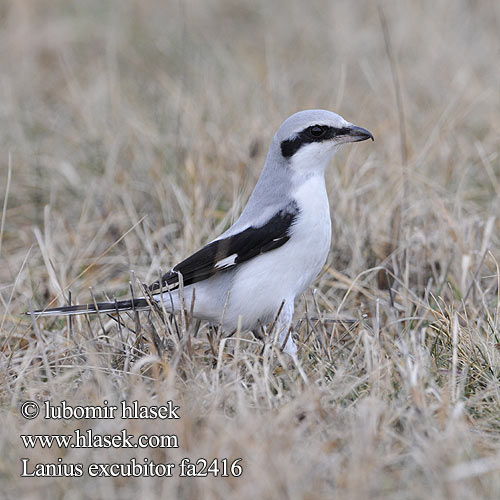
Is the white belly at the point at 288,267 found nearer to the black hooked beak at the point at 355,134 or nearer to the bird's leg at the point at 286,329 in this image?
the bird's leg at the point at 286,329

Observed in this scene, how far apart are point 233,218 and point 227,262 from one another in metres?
0.99

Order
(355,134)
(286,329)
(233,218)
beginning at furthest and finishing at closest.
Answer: (233,218) → (355,134) → (286,329)

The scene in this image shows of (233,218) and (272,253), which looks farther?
(233,218)

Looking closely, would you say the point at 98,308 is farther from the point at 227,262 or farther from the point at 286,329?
the point at 286,329

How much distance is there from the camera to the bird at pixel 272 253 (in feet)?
11.3

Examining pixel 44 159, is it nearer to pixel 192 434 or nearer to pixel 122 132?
pixel 122 132

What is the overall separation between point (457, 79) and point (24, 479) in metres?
4.92

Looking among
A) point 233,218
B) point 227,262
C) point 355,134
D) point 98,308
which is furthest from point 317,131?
point 98,308

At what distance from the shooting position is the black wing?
3455 millimetres

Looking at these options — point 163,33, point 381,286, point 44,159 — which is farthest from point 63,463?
point 163,33

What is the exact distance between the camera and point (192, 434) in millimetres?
2451

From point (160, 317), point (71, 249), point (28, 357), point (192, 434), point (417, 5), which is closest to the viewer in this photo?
point (192, 434)

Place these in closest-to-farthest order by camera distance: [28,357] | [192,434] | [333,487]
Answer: [333,487], [192,434], [28,357]

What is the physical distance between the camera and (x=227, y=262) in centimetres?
353
